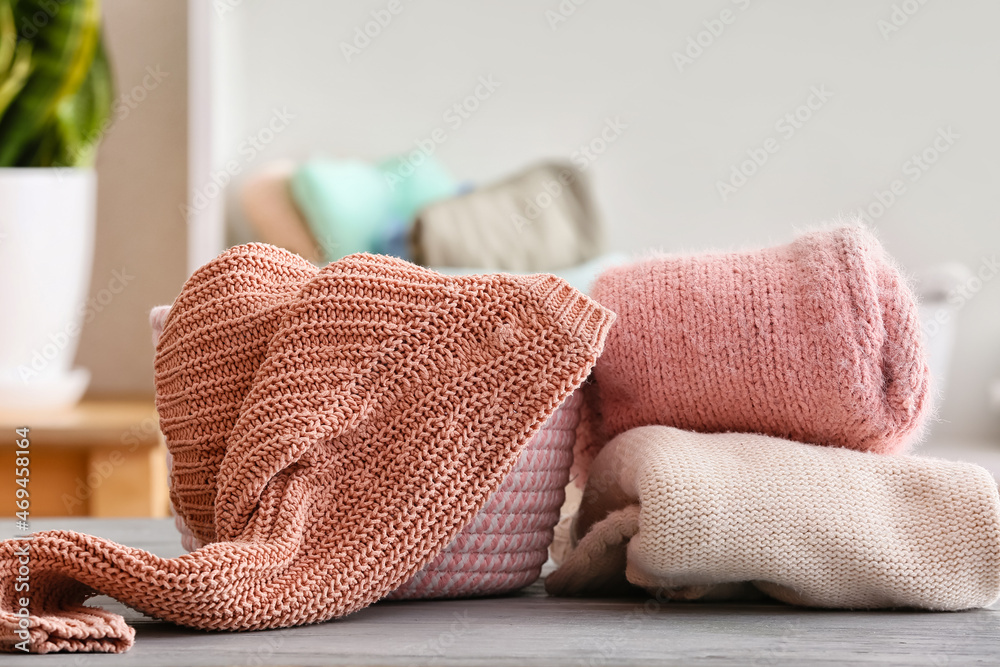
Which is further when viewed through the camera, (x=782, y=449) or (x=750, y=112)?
(x=750, y=112)

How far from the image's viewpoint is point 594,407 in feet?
2.41

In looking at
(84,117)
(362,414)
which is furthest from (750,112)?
(362,414)

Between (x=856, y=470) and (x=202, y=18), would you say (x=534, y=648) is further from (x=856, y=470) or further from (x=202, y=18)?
(x=202, y=18)

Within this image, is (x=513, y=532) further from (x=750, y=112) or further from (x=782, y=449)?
(x=750, y=112)

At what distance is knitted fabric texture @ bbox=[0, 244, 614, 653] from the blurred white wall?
1260 mm

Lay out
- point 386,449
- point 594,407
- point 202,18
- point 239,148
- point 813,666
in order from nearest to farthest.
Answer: point 813,666
point 386,449
point 594,407
point 202,18
point 239,148

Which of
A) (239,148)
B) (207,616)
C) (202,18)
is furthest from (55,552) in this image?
(239,148)

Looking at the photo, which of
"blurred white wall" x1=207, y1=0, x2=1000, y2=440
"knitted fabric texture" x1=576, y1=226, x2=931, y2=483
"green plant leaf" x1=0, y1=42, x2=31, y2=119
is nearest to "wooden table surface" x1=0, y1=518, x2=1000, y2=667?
"knitted fabric texture" x1=576, y1=226, x2=931, y2=483

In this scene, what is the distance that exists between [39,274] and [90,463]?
1.07 ft

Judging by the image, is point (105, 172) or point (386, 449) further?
point (105, 172)

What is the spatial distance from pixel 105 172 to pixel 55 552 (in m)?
1.52

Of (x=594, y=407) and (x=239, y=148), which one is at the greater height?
(x=239, y=148)

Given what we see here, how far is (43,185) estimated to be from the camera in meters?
1.53

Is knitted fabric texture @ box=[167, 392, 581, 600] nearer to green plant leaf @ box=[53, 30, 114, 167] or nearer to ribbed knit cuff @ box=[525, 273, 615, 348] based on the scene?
ribbed knit cuff @ box=[525, 273, 615, 348]
